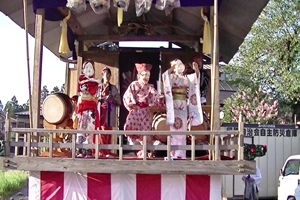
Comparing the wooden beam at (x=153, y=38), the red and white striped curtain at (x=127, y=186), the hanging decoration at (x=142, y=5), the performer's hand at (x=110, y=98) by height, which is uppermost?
the wooden beam at (x=153, y=38)

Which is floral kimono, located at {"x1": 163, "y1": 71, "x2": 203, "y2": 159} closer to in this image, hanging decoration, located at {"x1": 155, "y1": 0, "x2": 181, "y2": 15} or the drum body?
hanging decoration, located at {"x1": 155, "y1": 0, "x2": 181, "y2": 15}

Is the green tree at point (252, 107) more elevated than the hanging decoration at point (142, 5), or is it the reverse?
the hanging decoration at point (142, 5)

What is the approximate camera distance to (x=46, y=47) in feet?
35.6

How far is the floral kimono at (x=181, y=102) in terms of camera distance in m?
6.54

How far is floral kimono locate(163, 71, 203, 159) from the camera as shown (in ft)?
21.4

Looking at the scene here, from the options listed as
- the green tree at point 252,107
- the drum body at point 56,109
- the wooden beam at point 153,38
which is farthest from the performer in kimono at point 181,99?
the green tree at point 252,107

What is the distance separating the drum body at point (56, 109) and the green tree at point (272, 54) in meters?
13.9

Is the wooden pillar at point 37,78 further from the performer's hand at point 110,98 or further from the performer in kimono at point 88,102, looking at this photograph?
the performer's hand at point 110,98

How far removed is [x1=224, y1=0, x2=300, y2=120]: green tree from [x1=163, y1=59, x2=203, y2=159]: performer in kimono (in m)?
13.6

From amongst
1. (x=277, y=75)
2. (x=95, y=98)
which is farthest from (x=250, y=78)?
(x=95, y=98)

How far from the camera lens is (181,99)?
6.64 m

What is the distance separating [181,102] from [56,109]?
1870 mm


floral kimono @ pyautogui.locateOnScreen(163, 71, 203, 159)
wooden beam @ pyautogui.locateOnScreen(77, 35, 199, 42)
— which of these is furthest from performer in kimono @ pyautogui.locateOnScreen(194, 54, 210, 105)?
floral kimono @ pyautogui.locateOnScreen(163, 71, 203, 159)

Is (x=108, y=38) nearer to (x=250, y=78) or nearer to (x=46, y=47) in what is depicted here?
(x=46, y=47)
